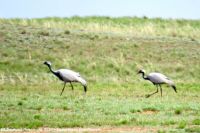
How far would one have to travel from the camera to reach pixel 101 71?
3912 cm

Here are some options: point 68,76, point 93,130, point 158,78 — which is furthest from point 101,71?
point 93,130

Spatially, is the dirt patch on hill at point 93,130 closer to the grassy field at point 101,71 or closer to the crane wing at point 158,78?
the grassy field at point 101,71

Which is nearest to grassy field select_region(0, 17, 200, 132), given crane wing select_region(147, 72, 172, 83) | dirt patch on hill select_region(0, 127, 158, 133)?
dirt patch on hill select_region(0, 127, 158, 133)

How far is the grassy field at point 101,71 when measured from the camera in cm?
1912

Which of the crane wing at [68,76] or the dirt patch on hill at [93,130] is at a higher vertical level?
the dirt patch on hill at [93,130]

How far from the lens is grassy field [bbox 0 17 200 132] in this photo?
19.1m

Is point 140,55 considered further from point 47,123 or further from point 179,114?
point 47,123

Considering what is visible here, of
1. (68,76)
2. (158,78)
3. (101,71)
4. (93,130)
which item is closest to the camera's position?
(93,130)

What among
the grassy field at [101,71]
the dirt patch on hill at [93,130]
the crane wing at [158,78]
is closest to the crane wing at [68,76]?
the grassy field at [101,71]

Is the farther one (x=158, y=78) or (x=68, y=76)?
(x=158, y=78)

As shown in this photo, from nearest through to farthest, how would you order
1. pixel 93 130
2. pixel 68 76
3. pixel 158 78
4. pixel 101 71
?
1. pixel 93 130
2. pixel 68 76
3. pixel 158 78
4. pixel 101 71

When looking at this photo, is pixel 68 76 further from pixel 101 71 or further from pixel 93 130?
pixel 93 130

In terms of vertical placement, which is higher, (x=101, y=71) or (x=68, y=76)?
(x=68, y=76)

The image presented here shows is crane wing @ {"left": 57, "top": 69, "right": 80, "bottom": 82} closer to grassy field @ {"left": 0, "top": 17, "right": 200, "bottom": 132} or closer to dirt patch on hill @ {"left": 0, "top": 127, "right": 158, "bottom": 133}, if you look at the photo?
grassy field @ {"left": 0, "top": 17, "right": 200, "bottom": 132}
